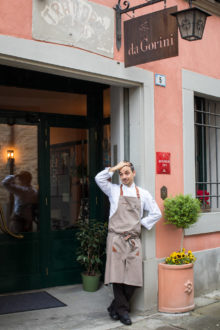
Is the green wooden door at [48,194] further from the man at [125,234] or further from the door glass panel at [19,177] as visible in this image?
the man at [125,234]

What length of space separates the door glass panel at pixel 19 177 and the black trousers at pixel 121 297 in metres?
1.65

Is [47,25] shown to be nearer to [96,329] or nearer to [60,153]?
[60,153]

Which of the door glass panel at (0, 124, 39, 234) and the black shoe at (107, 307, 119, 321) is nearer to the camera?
the black shoe at (107, 307, 119, 321)

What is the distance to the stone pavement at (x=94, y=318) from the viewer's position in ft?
16.0

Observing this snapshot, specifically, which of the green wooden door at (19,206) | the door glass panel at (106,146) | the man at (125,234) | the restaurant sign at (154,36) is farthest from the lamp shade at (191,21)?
the green wooden door at (19,206)

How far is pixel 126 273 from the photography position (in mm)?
5027

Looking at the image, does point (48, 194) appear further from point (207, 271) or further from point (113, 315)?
point (207, 271)

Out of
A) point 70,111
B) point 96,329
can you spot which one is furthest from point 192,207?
point 70,111

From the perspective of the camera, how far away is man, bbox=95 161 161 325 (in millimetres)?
5012

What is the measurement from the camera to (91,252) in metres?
5.97

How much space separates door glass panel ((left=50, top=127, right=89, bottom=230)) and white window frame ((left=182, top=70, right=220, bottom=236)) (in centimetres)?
149

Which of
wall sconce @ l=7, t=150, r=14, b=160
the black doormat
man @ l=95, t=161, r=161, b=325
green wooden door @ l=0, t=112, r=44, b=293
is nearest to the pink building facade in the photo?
wall sconce @ l=7, t=150, r=14, b=160

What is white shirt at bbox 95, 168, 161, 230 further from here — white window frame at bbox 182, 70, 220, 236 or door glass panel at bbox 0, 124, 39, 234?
door glass panel at bbox 0, 124, 39, 234

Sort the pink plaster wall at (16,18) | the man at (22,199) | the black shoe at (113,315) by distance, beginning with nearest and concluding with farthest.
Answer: the pink plaster wall at (16,18)
the black shoe at (113,315)
the man at (22,199)
